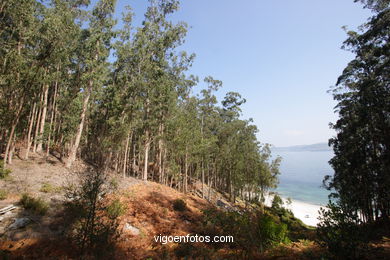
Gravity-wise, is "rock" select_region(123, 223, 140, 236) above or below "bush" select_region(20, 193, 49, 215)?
below

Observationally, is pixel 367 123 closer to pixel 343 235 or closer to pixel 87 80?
pixel 343 235

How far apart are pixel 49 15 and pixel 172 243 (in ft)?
59.1

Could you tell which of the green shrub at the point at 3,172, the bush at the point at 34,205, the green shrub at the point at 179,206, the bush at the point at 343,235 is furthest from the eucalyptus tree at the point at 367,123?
the green shrub at the point at 3,172

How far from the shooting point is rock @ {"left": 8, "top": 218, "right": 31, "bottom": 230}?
7583mm

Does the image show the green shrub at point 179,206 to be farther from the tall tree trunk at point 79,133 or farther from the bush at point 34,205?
the tall tree trunk at point 79,133

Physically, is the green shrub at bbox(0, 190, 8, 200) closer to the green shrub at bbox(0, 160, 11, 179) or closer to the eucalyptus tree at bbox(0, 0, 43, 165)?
the green shrub at bbox(0, 160, 11, 179)

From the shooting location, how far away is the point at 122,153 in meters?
26.1

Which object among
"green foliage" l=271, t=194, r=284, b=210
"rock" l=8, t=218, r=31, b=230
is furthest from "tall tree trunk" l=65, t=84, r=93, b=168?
"green foliage" l=271, t=194, r=284, b=210

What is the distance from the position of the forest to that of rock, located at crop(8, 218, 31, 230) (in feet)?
0.11

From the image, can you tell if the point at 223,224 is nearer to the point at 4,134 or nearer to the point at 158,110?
the point at 158,110

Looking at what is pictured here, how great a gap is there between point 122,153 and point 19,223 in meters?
18.5

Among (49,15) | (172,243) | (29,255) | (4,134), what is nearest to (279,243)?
(172,243)

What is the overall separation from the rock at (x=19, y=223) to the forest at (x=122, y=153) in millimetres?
35

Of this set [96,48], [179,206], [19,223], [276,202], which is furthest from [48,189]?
[276,202]
